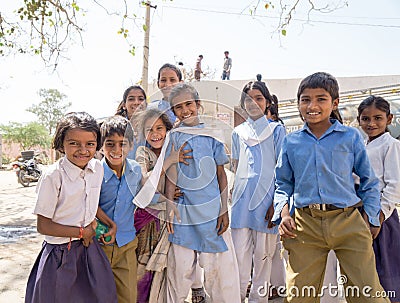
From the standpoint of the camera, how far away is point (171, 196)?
2514mm

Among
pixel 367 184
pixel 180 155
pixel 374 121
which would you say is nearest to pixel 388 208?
pixel 367 184

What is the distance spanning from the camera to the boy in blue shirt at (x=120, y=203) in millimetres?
2303

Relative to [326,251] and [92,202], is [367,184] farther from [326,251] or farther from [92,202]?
[92,202]

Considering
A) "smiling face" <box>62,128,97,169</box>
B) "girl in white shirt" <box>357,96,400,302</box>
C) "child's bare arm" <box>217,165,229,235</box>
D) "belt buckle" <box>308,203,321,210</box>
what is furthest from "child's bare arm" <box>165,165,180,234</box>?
"girl in white shirt" <box>357,96,400,302</box>

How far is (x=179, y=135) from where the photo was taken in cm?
257

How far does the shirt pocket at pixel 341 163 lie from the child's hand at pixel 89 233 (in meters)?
1.38

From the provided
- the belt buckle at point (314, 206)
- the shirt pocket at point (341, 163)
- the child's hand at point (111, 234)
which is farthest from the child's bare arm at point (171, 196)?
the shirt pocket at point (341, 163)

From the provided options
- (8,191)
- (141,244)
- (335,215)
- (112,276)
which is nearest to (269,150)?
(335,215)

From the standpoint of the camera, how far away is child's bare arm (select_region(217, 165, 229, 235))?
8.34ft

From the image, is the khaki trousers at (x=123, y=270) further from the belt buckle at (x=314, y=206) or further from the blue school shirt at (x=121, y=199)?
the belt buckle at (x=314, y=206)

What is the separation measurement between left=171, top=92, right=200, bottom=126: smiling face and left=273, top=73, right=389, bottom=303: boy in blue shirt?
70 centimetres

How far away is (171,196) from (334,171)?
1.05m

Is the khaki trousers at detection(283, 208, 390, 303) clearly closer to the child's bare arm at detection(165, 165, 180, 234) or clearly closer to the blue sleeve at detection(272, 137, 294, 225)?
the blue sleeve at detection(272, 137, 294, 225)

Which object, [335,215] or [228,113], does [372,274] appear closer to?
[335,215]
